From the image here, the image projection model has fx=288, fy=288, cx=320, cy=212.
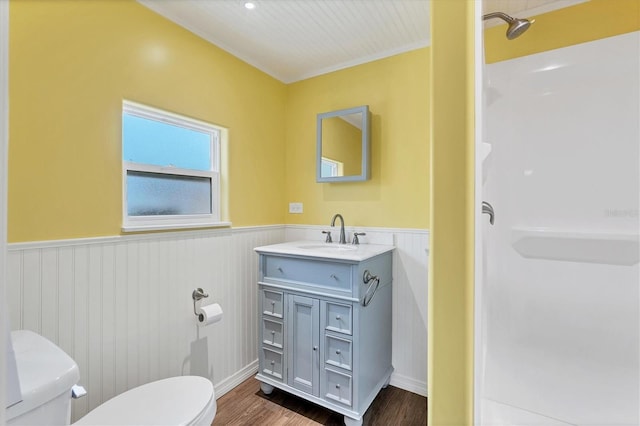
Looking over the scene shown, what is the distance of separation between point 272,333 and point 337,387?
52 cm

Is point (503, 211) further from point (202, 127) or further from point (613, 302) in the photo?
point (202, 127)

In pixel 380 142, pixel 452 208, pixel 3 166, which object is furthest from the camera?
pixel 380 142

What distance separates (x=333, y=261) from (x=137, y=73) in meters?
1.48

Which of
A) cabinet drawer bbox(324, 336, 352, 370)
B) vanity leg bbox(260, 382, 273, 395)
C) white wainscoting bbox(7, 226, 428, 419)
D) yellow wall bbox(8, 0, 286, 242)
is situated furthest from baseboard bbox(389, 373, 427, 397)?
yellow wall bbox(8, 0, 286, 242)

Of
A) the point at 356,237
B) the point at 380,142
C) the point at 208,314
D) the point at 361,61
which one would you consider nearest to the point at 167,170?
the point at 208,314

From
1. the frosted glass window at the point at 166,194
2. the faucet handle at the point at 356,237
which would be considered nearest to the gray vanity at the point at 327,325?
the faucet handle at the point at 356,237

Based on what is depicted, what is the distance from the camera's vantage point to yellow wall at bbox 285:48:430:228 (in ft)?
Result: 6.54

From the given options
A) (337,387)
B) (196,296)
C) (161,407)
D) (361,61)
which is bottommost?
(337,387)

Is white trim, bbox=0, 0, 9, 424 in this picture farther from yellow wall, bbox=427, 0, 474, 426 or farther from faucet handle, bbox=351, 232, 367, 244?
faucet handle, bbox=351, 232, 367, 244

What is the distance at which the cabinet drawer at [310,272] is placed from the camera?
1662mm

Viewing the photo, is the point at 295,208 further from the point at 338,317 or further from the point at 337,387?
the point at 337,387

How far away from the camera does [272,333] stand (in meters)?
1.90

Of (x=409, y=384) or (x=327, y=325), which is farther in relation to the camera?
(x=409, y=384)

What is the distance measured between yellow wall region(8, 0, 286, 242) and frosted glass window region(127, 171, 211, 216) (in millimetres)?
131
